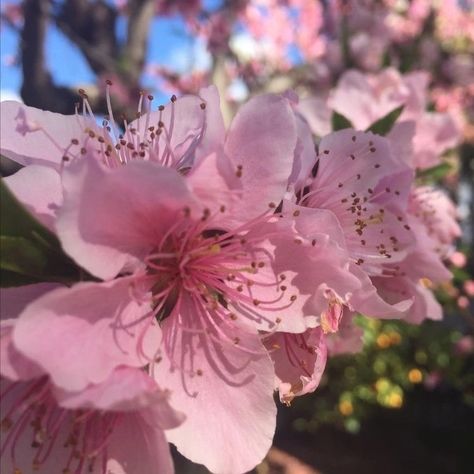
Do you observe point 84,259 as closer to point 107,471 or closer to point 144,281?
point 144,281

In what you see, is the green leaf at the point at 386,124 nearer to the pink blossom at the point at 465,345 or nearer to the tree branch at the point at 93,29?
the tree branch at the point at 93,29

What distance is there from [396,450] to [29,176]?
203 inches

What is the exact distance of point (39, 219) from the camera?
1.84 ft

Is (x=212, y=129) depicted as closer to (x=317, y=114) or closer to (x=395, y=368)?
(x=317, y=114)

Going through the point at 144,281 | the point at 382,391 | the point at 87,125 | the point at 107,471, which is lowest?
the point at 382,391

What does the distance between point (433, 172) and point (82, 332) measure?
110 cm

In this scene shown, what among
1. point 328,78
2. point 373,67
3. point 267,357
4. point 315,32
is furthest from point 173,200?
point 315,32

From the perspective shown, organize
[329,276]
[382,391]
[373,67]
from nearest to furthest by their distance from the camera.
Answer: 1. [329,276]
2. [373,67]
3. [382,391]

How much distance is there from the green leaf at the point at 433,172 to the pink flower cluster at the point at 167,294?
2.45ft

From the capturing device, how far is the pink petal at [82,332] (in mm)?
486

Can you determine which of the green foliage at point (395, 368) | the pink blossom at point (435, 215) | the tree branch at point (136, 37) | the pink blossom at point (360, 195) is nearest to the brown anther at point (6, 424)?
the pink blossom at point (360, 195)

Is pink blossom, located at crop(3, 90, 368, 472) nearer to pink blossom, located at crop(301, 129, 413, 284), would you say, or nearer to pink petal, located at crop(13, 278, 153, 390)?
pink petal, located at crop(13, 278, 153, 390)

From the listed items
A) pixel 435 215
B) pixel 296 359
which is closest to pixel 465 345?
pixel 435 215

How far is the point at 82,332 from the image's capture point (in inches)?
21.0
